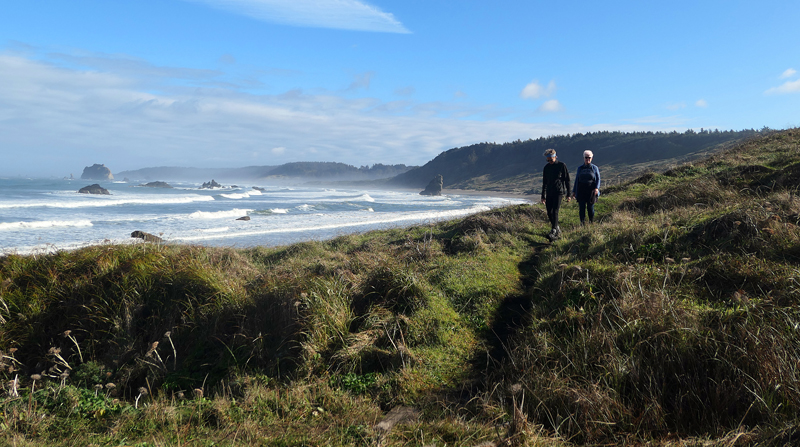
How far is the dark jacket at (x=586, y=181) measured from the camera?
30.3 ft

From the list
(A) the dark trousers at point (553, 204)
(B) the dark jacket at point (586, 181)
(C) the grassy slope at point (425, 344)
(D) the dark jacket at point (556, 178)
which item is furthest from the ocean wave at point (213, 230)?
(B) the dark jacket at point (586, 181)

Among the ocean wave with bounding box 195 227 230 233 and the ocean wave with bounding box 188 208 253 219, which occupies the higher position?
the ocean wave with bounding box 188 208 253 219

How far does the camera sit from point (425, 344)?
4.43 meters

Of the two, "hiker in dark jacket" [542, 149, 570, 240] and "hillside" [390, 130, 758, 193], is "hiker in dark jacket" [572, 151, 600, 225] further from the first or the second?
"hillside" [390, 130, 758, 193]

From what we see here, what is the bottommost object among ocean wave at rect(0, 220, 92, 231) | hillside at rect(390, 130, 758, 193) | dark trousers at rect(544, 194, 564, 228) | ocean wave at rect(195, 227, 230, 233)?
ocean wave at rect(195, 227, 230, 233)

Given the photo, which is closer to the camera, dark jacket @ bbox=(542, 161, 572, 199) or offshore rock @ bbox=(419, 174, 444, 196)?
dark jacket @ bbox=(542, 161, 572, 199)

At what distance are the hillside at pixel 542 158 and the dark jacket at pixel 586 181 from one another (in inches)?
2208

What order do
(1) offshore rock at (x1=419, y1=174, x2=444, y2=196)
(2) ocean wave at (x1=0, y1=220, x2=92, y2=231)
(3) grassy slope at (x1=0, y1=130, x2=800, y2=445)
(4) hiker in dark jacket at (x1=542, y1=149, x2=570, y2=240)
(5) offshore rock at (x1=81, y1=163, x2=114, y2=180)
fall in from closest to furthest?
(3) grassy slope at (x1=0, y1=130, x2=800, y2=445) → (4) hiker in dark jacket at (x1=542, y1=149, x2=570, y2=240) → (2) ocean wave at (x1=0, y1=220, x2=92, y2=231) → (1) offshore rock at (x1=419, y1=174, x2=444, y2=196) → (5) offshore rock at (x1=81, y1=163, x2=114, y2=180)

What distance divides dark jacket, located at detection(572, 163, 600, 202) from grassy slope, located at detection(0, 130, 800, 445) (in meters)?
2.46

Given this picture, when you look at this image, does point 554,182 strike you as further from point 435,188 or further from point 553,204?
point 435,188

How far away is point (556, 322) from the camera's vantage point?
4199 mm

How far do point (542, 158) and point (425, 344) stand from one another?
10949cm

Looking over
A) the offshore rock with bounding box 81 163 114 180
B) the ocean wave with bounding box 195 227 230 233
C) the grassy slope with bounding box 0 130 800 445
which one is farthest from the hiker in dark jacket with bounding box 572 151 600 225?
the offshore rock with bounding box 81 163 114 180

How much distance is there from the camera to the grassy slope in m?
3.04
